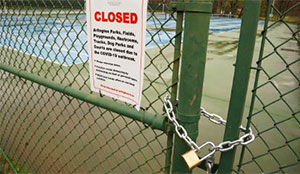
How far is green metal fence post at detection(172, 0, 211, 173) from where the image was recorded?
75 cm

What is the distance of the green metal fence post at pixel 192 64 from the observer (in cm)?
75

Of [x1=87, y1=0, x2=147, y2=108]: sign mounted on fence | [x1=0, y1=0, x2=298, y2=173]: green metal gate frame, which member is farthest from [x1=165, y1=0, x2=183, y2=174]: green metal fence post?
[x1=87, y1=0, x2=147, y2=108]: sign mounted on fence

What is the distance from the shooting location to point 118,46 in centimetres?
96

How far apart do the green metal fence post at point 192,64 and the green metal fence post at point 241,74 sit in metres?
0.11

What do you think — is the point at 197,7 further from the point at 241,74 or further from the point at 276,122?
the point at 276,122

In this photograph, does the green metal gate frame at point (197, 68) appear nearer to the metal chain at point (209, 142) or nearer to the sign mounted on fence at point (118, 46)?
the metal chain at point (209, 142)

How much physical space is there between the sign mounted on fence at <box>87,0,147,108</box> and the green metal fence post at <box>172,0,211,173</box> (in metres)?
0.17

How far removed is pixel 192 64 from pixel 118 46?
0.32m

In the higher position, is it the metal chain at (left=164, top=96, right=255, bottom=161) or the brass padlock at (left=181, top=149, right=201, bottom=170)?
the metal chain at (left=164, top=96, right=255, bottom=161)

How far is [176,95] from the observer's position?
931mm

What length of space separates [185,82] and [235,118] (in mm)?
205

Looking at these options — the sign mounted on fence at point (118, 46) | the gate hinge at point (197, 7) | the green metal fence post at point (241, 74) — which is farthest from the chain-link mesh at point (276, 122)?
the sign mounted on fence at point (118, 46)

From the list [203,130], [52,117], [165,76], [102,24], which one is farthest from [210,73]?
[102,24]

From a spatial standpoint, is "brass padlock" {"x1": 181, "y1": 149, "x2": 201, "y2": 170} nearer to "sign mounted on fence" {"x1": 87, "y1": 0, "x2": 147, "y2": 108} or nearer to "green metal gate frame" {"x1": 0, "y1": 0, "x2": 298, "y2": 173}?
"green metal gate frame" {"x1": 0, "y1": 0, "x2": 298, "y2": 173}
